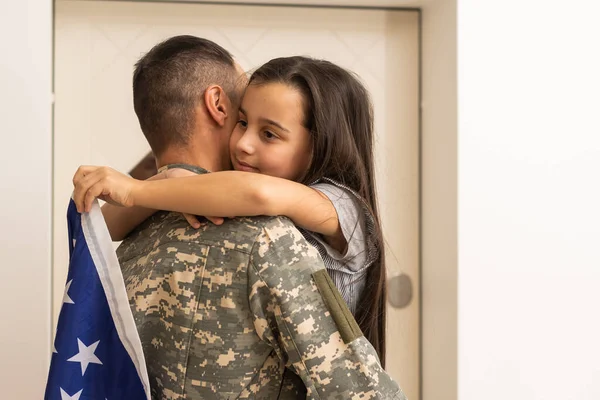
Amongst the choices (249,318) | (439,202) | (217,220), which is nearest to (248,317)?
(249,318)

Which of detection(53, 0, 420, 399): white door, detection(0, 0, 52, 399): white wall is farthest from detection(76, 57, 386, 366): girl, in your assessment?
detection(53, 0, 420, 399): white door

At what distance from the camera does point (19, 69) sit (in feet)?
7.36

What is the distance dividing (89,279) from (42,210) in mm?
1232

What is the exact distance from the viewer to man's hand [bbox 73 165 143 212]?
1095 millimetres

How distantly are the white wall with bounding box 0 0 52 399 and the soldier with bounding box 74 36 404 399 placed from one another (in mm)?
1171

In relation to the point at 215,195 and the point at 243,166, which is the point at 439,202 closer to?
the point at 243,166

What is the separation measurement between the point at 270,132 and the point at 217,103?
111mm

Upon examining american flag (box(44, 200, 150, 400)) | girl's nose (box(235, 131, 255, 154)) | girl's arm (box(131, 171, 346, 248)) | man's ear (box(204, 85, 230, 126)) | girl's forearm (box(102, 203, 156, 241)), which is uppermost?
man's ear (box(204, 85, 230, 126))
